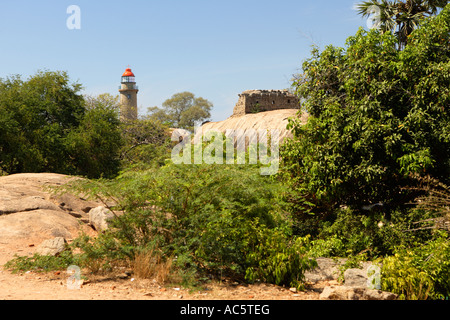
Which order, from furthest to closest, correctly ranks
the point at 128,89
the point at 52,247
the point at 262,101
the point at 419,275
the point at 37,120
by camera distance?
the point at 128,89
the point at 262,101
the point at 37,120
the point at 52,247
the point at 419,275

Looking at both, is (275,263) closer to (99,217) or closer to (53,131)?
(99,217)

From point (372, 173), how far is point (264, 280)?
3580 millimetres

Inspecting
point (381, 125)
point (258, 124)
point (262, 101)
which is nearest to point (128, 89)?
point (262, 101)

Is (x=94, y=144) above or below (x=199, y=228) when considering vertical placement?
above

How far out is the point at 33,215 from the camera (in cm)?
1060

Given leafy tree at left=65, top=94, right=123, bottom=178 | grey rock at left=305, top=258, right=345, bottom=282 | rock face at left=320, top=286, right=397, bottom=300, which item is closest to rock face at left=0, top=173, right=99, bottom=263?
grey rock at left=305, top=258, right=345, bottom=282

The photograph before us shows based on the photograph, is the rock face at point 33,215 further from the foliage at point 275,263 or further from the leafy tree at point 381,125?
the leafy tree at point 381,125

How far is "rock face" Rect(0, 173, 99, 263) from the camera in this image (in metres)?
9.52

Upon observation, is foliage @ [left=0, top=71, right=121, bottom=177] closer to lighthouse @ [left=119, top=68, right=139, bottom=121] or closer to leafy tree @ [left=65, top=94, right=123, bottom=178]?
leafy tree @ [left=65, top=94, right=123, bottom=178]

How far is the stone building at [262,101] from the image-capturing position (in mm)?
23859

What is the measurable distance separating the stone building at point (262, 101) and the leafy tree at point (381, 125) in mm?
12803

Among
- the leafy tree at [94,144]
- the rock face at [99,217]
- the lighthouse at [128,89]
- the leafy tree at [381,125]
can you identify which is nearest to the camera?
the leafy tree at [381,125]

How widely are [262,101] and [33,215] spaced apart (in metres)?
15.6

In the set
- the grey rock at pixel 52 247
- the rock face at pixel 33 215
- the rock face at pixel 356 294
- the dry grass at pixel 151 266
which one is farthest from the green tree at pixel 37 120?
the rock face at pixel 356 294
